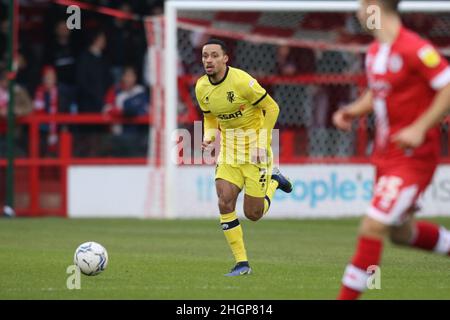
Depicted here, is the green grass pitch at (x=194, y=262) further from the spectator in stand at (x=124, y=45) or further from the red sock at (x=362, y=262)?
the spectator in stand at (x=124, y=45)

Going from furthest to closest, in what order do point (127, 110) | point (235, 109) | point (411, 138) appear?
point (127, 110)
point (235, 109)
point (411, 138)

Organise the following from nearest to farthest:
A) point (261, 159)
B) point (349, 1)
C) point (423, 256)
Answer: point (261, 159)
point (423, 256)
point (349, 1)

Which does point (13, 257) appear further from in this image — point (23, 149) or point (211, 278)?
point (23, 149)

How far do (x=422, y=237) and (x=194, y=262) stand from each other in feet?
14.5

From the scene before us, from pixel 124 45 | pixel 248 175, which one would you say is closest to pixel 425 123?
pixel 248 175

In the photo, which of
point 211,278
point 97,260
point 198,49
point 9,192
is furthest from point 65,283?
point 198,49

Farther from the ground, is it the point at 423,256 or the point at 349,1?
the point at 349,1

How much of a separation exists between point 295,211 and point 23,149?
481 cm

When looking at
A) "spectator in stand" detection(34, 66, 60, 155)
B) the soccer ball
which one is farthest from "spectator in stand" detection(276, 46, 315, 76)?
the soccer ball

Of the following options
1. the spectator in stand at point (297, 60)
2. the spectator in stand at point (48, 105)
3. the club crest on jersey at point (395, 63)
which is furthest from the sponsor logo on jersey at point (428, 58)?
the spectator in stand at point (297, 60)

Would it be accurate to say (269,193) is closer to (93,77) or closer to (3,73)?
(93,77)

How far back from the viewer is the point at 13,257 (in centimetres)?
1215

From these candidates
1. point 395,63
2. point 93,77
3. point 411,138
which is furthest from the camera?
point 93,77

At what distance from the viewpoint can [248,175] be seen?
37.7 ft
